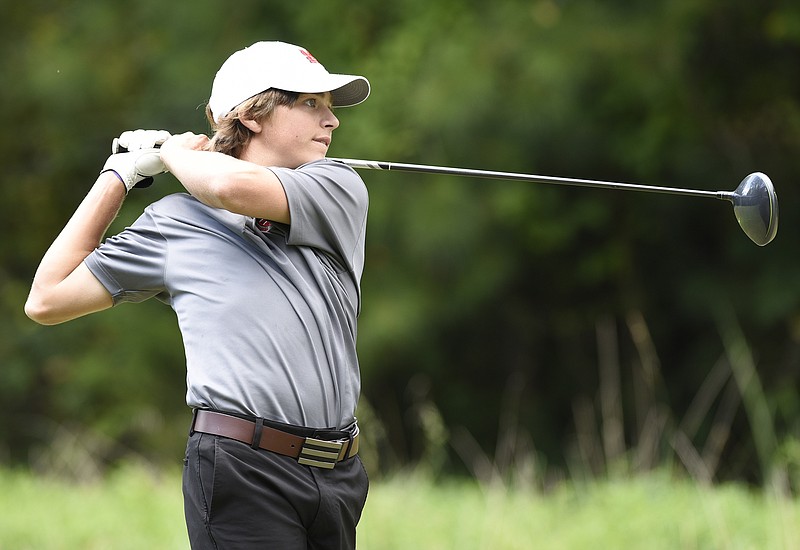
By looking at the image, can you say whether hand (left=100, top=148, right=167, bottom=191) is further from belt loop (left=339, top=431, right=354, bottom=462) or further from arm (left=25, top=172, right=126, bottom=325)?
belt loop (left=339, top=431, right=354, bottom=462)

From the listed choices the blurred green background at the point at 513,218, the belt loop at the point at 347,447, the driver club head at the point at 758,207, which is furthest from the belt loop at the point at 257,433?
the blurred green background at the point at 513,218

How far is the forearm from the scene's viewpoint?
7.72 ft

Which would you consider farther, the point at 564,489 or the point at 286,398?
the point at 564,489

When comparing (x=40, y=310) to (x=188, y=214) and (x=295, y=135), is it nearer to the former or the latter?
(x=188, y=214)

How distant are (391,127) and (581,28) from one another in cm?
146

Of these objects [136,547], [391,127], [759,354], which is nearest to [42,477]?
[136,547]

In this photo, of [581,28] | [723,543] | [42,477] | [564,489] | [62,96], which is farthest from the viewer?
[62,96]

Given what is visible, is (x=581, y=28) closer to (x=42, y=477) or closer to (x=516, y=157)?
(x=516, y=157)

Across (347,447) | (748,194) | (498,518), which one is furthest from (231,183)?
(498,518)

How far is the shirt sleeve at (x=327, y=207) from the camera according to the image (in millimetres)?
2467

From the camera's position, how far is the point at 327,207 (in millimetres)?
2521

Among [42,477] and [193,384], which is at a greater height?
[193,384]

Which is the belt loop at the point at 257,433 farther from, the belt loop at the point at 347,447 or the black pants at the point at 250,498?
the belt loop at the point at 347,447

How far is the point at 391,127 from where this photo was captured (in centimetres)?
Result: 823
